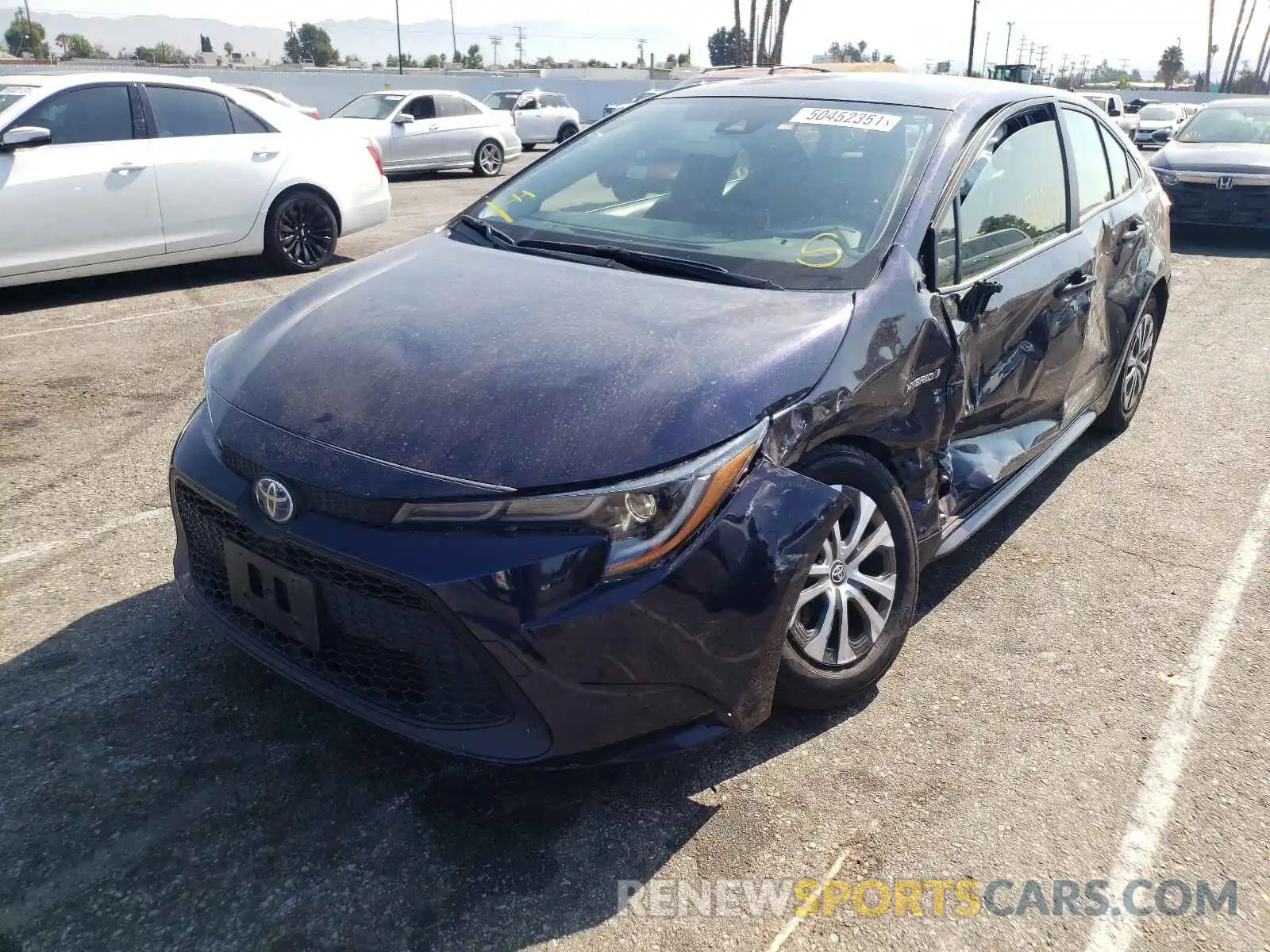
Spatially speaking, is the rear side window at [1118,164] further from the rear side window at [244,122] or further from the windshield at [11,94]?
the windshield at [11,94]

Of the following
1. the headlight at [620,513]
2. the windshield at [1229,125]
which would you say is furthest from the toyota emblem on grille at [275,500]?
the windshield at [1229,125]

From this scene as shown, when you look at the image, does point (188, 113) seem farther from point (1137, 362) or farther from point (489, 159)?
point (489, 159)

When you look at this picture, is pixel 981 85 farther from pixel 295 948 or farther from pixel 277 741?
pixel 295 948

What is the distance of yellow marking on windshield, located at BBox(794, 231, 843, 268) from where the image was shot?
9.69 ft

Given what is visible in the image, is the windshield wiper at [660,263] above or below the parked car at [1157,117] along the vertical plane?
above

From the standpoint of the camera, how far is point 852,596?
276 cm

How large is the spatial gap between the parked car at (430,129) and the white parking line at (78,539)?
12.8 m

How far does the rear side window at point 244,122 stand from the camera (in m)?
7.87

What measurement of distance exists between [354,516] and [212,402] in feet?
2.32

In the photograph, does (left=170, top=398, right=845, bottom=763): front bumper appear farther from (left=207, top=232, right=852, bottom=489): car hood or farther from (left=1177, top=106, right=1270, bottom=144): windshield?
(left=1177, top=106, right=1270, bottom=144): windshield

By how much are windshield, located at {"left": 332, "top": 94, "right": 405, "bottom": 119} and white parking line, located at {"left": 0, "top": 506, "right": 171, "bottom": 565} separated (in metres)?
13.7

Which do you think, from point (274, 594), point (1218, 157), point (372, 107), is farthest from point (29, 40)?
point (274, 594)

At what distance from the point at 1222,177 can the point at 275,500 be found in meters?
11.1

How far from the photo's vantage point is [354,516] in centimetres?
221
